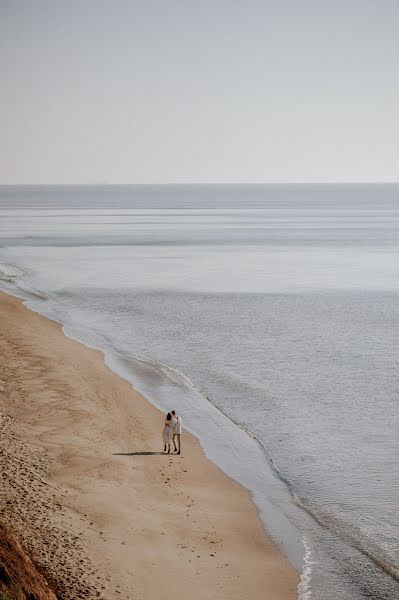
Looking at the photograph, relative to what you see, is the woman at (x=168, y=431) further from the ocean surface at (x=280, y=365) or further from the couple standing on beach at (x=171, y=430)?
the ocean surface at (x=280, y=365)

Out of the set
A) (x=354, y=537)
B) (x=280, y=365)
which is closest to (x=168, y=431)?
(x=354, y=537)

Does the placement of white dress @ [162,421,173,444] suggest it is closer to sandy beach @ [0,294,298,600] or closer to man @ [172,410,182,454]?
man @ [172,410,182,454]

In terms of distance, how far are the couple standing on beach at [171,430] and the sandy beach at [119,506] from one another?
483 millimetres

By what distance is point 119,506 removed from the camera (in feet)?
63.5

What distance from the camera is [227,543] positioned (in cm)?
1806

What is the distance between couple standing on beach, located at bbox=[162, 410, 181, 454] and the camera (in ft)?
76.9

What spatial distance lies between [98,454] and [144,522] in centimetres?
516

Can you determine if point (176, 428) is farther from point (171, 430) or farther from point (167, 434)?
point (167, 434)

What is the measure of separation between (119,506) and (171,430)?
4.77 meters

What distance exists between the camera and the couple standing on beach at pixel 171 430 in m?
23.4

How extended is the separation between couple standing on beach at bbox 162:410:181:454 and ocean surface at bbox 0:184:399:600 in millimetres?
1583

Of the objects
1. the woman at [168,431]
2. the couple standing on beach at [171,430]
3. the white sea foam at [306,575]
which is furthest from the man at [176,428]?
the white sea foam at [306,575]

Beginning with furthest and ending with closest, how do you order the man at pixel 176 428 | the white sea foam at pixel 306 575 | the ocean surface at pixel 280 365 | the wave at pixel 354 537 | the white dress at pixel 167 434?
the white dress at pixel 167 434 → the man at pixel 176 428 → the ocean surface at pixel 280 365 → the wave at pixel 354 537 → the white sea foam at pixel 306 575

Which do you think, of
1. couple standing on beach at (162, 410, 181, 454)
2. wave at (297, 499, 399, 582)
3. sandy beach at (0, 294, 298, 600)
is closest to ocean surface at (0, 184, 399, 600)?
wave at (297, 499, 399, 582)
